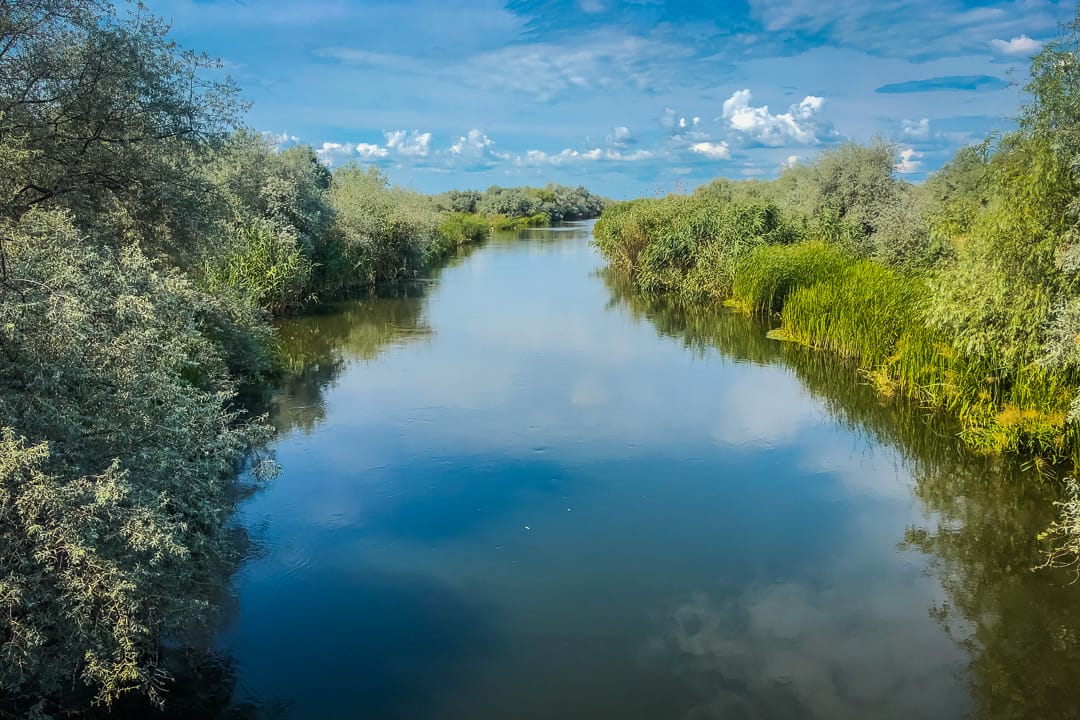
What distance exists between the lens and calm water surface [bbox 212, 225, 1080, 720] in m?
6.19

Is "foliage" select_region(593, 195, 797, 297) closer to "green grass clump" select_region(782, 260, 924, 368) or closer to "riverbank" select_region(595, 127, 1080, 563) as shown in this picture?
"riverbank" select_region(595, 127, 1080, 563)

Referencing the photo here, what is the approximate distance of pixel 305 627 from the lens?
6965 mm

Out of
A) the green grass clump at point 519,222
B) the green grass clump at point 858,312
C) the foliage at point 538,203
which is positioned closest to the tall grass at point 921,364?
the green grass clump at point 858,312

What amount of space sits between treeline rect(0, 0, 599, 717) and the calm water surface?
45.6 inches

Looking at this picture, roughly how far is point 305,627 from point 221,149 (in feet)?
22.3

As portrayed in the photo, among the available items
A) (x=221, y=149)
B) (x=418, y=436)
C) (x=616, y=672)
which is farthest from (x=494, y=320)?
(x=616, y=672)

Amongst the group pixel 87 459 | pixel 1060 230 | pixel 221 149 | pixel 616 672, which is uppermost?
pixel 221 149

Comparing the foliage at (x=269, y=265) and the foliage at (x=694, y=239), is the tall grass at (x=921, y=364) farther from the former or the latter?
the foliage at (x=269, y=265)

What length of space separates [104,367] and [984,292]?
10.0m

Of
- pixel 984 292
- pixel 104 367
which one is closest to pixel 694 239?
pixel 984 292

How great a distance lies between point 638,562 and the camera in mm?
8242

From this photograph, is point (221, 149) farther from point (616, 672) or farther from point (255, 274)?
point (255, 274)

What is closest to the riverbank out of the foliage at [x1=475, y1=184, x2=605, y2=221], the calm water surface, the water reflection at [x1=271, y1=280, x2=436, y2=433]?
the calm water surface

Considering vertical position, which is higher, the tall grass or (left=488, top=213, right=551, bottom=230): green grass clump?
(left=488, top=213, right=551, bottom=230): green grass clump
